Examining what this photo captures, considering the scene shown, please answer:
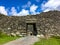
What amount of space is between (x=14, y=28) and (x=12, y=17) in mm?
4290

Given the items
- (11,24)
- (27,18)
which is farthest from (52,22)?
(11,24)

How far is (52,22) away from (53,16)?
7.63 feet

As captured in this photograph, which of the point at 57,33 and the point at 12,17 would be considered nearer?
the point at 57,33

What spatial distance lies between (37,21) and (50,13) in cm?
531

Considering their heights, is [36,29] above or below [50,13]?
below

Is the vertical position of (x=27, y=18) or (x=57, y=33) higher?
(x=27, y=18)

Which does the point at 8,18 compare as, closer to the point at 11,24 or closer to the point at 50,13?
the point at 11,24

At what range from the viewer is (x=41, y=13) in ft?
185

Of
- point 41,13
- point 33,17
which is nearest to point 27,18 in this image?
point 33,17

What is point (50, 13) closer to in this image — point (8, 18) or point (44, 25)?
point (44, 25)

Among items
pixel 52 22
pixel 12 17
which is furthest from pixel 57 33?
pixel 12 17

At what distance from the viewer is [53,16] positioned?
55.5 meters

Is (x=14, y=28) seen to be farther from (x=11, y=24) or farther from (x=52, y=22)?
(x=52, y=22)

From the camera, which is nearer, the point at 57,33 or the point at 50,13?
the point at 57,33
